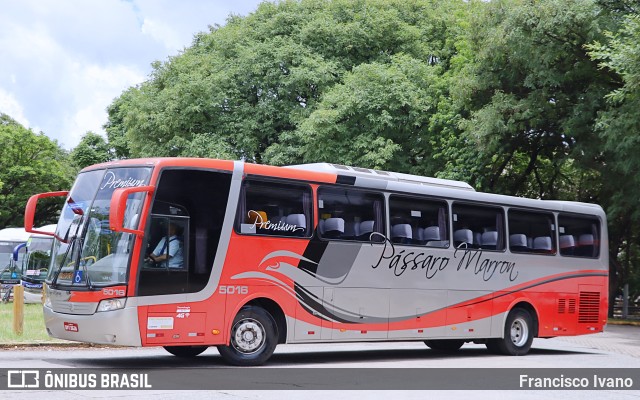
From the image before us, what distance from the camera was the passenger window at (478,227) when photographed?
18.6 meters

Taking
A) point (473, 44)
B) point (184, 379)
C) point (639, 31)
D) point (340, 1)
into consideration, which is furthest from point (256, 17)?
point (184, 379)

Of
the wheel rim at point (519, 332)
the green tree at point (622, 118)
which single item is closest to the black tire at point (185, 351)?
the wheel rim at point (519, 332)

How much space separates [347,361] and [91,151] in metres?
52.7

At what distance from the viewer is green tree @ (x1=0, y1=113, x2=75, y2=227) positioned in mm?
62500

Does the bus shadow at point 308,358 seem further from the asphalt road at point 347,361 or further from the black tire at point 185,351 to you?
the black tire at point 185,351

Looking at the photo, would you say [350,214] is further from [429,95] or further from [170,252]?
[429,95]

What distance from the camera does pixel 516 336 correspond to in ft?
65.4

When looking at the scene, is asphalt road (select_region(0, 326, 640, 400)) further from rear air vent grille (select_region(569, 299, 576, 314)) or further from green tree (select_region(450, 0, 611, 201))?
green tree (select_region(450, 0, 611, 201))

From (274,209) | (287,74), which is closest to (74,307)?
(274,209)

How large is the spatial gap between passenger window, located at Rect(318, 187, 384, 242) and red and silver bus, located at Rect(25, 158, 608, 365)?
25 mm

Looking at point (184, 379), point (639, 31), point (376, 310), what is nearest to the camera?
point (184, 379)

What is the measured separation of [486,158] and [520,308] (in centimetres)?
1270

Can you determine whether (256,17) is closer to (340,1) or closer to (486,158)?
(340,1)
